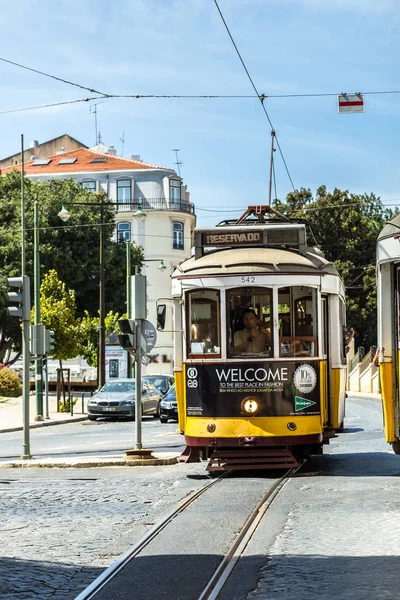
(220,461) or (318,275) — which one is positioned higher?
(318,275)

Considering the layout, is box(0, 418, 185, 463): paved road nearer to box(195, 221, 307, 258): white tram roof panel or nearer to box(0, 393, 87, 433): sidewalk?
box(0, 393, 87, 433): sidewalk

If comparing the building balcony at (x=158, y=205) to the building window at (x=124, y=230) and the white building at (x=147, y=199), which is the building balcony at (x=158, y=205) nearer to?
the white building at (x=147, y=199)

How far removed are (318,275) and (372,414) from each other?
21850 mm

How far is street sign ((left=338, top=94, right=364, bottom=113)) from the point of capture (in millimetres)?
22406

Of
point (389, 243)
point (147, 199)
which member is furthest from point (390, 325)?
point (147, 199)

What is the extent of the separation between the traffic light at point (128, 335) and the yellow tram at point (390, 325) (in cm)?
646

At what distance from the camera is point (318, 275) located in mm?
16203

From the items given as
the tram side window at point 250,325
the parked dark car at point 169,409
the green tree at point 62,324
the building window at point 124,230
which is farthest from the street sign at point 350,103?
the building window at point 124,230

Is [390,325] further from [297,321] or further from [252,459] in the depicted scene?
[252,459]

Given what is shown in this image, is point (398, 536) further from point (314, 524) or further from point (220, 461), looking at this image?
point (220, 461)

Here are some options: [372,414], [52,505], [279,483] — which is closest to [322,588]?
[52,505]

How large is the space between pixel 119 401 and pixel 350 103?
59.3 feet

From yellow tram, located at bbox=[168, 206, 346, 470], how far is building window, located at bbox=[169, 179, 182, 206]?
232 feet

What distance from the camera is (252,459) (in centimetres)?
1588
